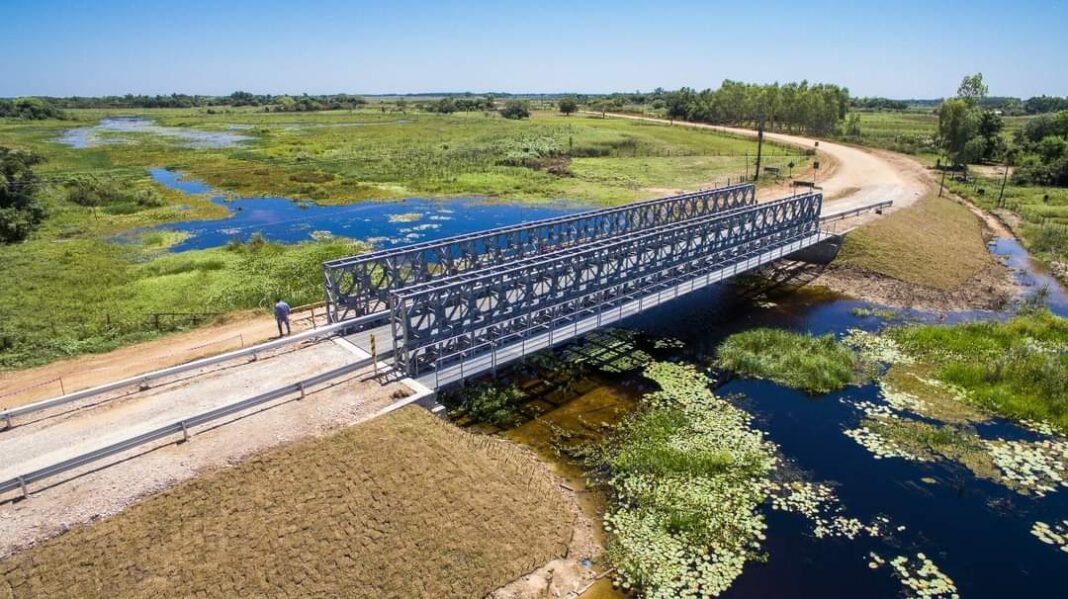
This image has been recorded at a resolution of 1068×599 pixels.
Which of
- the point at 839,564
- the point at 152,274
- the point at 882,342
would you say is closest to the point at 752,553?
the point at 839,564

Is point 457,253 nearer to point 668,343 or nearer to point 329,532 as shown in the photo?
point 668,343

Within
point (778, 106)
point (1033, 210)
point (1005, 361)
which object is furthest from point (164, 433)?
point (778, 106)

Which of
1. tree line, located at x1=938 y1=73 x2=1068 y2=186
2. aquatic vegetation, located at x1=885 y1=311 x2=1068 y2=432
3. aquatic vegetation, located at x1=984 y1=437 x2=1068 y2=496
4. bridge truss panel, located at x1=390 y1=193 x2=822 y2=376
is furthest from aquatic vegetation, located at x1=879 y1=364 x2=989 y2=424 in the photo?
tree line, located at x1=938 y1=73 x2=1068 y2=186

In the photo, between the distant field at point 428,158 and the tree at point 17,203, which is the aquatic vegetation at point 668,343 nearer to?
the distant field at point 428,158

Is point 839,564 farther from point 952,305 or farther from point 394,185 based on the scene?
point 394,185

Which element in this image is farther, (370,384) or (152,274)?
(152,274)

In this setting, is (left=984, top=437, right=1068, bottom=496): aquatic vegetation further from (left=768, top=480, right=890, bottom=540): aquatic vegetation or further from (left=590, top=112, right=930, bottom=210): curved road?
(left=590, top=112, right=930, bottom=210): curved road
